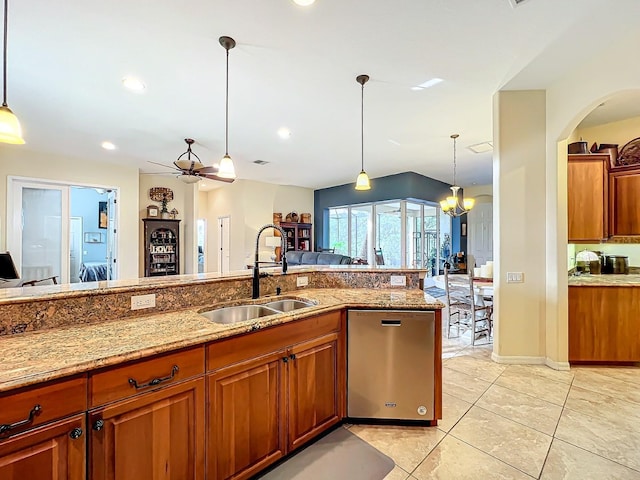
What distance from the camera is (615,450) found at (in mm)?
1929

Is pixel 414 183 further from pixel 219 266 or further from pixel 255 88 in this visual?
pixel 219 266

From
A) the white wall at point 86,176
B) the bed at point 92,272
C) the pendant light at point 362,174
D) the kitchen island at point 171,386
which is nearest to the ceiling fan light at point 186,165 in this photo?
the pendant light at point 362,174

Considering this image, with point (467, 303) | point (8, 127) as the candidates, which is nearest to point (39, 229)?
point (8, 127)

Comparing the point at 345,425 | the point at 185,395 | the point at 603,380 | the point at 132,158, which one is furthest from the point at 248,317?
the point at 132,158

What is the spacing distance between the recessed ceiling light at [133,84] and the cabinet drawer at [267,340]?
2928 mm

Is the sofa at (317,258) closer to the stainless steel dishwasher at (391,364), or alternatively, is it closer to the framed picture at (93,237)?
the stainless steel dishwasher at (391,364)

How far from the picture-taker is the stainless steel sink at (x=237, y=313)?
6.84 feet

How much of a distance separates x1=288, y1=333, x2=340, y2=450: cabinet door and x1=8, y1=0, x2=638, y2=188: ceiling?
91.2 inches

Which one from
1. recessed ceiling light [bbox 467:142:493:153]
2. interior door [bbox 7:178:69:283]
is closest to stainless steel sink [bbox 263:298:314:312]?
recessed ceiling light [bbox 467:142:493:153]

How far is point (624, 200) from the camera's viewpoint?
11.8ft

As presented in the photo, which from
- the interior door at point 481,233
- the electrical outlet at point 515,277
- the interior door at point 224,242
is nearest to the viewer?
the electrical outlet at point 515,277

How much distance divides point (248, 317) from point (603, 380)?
10.9 feet

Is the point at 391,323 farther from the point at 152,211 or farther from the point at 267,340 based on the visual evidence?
the point at 152,211

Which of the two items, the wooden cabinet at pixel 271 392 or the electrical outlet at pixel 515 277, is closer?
the wooden cabinet at pixel 271 392
